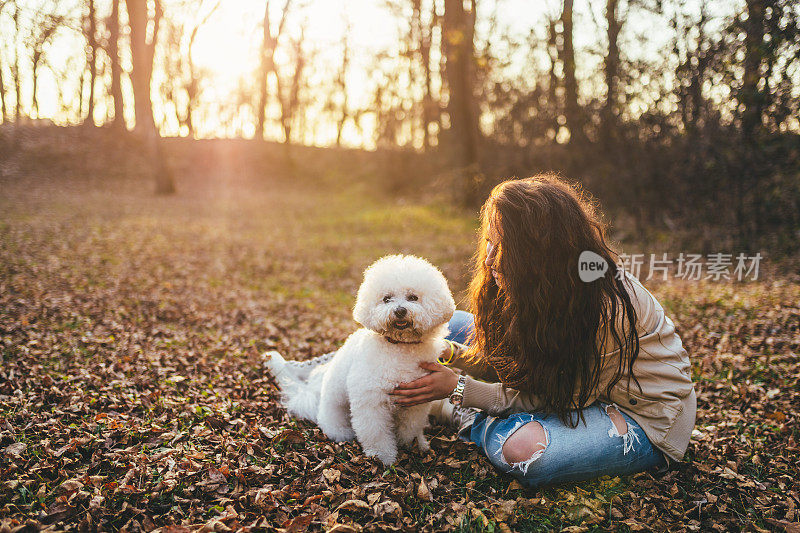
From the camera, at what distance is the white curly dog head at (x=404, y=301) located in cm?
281

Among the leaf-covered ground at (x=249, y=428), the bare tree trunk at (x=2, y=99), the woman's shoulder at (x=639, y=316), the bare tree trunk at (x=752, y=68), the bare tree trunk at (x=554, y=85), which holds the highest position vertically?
the bare tree trunk at (x=2, y=99)

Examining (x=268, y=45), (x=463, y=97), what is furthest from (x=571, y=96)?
(x=268, y=45)

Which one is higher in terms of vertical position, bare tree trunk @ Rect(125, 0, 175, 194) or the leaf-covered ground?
bare tree trunk @ Rect(125, 0, 175, 194)

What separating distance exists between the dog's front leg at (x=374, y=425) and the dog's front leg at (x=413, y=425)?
13cm

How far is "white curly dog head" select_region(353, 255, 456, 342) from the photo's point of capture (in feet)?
9.23

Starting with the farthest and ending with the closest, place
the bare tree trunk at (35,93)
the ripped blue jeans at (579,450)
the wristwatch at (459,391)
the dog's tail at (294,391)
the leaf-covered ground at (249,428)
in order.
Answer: the bare tree trunk at (35,93) < the dog's tail at (294,391) < the wristwatch at (459,391) < the ripped blue jeans at (579,450) < the leaf-covered ground at (249,428)

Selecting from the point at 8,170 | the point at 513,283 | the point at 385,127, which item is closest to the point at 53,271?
the point at 513,283

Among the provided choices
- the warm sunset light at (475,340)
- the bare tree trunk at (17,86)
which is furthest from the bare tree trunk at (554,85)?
the bare tree trunk at (17,86)

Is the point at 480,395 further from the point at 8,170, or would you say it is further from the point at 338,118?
the point at 338,118

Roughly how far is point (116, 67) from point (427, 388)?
23.3 meters

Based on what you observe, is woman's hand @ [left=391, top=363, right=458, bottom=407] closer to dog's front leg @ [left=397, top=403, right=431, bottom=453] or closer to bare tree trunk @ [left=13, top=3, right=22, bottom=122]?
dog's front leg @ [left=397, top=403, right=431, bottom=453]

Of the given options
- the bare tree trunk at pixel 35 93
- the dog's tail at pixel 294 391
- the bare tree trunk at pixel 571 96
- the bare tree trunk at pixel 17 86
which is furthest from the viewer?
the bare tree trunk at pixel 35 93

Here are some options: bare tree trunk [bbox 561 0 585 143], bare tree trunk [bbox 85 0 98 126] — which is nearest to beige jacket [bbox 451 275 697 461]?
bare tree trunk [bbox 561 0 585 143]

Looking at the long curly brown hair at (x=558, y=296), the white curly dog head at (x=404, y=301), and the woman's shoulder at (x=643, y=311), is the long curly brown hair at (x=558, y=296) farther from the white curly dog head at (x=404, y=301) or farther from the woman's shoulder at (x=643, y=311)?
the white curly dog head at (x=404, y=301)
